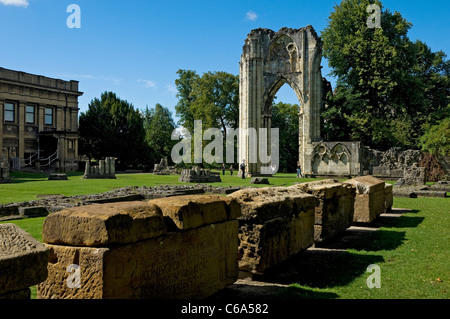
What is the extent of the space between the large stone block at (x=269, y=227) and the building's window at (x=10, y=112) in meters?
39.2

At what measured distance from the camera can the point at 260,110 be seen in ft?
118

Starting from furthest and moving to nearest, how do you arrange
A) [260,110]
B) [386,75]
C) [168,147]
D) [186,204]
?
[168,147] < [260,110] < [386,75] < [186,204]

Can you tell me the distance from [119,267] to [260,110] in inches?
1317

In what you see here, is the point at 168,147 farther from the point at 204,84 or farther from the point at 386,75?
the point at 386,75

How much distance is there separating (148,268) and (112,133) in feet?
148

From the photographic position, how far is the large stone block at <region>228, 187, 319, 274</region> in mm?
4945

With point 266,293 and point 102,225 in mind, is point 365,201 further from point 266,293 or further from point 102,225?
point 102,225

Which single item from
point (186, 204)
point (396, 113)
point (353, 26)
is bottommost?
point (186, 204)

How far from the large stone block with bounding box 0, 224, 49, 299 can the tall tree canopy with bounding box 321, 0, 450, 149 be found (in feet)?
111

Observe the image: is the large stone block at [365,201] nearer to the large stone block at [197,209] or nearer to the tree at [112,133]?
the large stone block at [197,209]

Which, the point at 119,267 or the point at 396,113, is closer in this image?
the point at 119,267

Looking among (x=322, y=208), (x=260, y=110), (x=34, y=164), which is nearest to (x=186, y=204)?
(x=322, y=208)

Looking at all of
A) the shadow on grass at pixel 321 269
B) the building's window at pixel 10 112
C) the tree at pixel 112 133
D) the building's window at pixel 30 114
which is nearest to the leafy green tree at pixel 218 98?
the tree at pixel 112 133

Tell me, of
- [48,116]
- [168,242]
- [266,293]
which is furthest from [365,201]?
[48,116]
